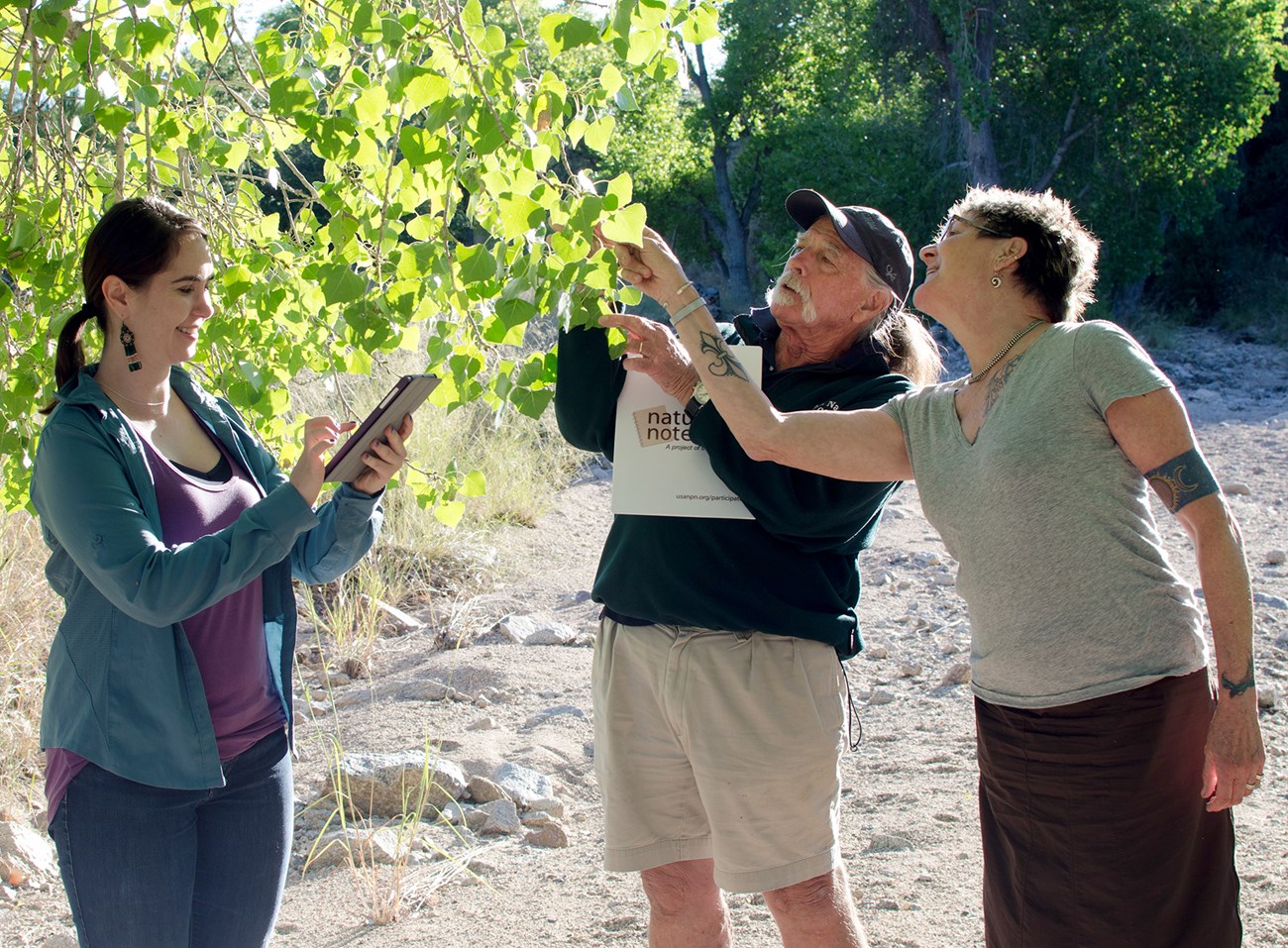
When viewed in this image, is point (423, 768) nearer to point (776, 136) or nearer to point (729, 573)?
point (729, 573)

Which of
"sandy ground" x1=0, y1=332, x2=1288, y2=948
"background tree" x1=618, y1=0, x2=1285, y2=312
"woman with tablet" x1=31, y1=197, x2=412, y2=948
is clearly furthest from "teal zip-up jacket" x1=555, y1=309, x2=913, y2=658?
"background tree" x1=618, y1=0, x2=1285, y2=312

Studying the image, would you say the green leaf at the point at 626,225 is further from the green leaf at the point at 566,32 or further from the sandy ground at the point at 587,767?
the sandy ground at the point at 587,767

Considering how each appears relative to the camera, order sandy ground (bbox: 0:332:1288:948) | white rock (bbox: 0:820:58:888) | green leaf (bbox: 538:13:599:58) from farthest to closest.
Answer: white rock (bbox: 0:820:58:888) → sandy ground (bbox: 0:332:1288:948) → green leaf (bbox: 538:13:599:58)

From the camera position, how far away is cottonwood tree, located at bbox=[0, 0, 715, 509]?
1.98 metres

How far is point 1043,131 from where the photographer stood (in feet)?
58.6

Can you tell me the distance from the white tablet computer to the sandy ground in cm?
160

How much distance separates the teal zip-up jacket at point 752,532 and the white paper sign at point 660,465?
0.05 meters

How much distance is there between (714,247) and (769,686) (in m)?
22.4

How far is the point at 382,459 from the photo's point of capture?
7.89 ft

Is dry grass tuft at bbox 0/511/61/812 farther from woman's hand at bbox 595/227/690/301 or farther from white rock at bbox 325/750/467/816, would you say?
woman's hand at bbox 595/227/690/301

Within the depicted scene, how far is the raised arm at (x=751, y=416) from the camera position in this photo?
2318mm

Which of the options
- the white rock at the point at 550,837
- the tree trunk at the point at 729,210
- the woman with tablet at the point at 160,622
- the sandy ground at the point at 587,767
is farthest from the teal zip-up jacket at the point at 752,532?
the tree trunk at the point at 729,210

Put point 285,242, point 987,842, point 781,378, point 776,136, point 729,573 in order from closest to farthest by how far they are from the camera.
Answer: point 987,842 < point 729,573 < point 781,378 < point 285,242 < point 776,136

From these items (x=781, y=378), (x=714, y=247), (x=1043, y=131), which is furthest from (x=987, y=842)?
(x=714, y=247)
